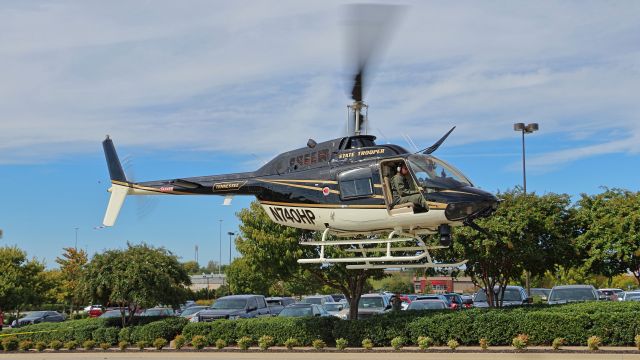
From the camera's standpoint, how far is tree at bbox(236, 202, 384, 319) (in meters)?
25.0

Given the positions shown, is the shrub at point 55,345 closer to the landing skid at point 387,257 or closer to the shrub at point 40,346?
the shrub at point 40,346

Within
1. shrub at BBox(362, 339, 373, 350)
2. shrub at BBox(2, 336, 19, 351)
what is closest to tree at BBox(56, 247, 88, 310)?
shrub at BBox(2, 336, 19, 351)

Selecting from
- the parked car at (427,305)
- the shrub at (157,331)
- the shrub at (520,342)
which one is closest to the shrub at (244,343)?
the shrub at (157,331)

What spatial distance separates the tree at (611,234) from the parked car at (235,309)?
13237mm

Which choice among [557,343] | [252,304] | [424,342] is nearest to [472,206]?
[557,343]

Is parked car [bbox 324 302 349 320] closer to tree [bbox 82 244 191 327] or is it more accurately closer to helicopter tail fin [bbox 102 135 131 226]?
tree [bbox 82 244 191 327]

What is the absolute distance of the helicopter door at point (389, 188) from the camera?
15.0 m

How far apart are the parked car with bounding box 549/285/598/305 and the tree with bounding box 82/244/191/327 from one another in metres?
14.5

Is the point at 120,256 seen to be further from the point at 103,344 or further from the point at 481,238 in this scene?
the point at 481,238

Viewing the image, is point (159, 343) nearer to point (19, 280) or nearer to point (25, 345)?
point (25, 345)

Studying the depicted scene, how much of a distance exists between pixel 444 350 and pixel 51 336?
14.9 m

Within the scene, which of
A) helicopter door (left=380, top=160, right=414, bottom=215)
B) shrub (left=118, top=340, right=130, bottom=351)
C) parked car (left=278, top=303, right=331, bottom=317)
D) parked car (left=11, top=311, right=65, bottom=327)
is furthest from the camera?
parked car (left=11, top=311, right=65, bottom=327)

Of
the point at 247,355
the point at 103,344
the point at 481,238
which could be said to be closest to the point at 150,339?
the point at 103,344

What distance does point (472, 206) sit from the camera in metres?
14.1
